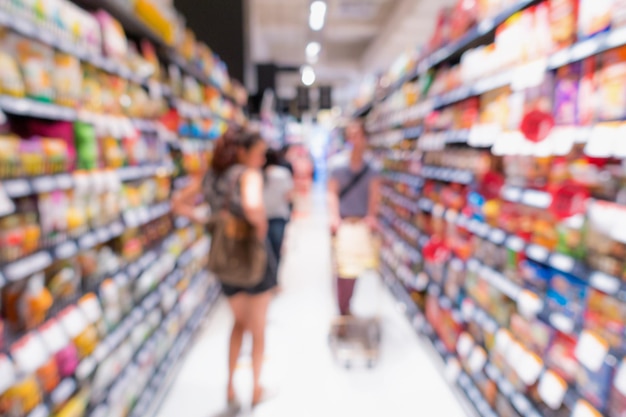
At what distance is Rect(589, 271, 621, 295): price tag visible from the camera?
5.46 feet

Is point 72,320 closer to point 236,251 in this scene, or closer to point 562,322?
point 236,251

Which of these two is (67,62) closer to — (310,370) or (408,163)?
(310,370)

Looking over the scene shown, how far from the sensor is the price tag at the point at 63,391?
188 centimetres

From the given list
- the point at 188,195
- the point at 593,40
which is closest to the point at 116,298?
the point at 188,195

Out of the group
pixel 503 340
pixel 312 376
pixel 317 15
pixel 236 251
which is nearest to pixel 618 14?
pixel 503 340

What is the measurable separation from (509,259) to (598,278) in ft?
2.62

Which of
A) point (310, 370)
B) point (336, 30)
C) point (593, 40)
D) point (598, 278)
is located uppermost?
point (336, 30)

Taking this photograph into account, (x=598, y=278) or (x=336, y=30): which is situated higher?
(x=336, y=30)

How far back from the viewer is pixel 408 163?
496cm

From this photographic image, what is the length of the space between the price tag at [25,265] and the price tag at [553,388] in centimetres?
205

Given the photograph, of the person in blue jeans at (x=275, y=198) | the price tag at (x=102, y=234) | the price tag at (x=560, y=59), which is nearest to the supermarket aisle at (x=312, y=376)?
the person in blue jeans at (x=275, y=198)

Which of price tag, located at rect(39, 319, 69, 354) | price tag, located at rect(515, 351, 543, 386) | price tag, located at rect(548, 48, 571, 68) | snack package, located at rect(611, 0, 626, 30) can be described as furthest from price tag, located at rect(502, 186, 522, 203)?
price tag, located at rect(39, 319, 69, 354)

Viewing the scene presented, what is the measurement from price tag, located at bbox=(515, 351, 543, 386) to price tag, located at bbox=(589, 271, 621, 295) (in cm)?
48

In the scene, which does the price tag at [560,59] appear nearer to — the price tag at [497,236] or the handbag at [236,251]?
the price tag at [497,236]
